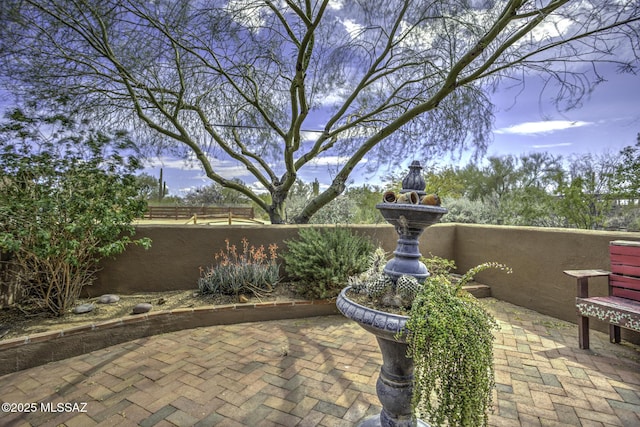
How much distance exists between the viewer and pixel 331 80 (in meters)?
5.85

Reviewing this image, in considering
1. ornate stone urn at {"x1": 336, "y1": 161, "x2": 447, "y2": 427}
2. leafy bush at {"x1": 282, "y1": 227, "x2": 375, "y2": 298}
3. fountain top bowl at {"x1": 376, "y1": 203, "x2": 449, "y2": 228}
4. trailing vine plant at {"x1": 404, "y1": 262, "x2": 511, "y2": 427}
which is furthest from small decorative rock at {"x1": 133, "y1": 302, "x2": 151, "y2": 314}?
trailing vine plant at {"x1": 404, "y1": 262, "x2": 511, "y2": 427}

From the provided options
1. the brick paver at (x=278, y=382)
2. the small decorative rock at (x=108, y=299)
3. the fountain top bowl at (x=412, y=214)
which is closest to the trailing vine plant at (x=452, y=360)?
the fountain top bowl at (x=412, y=214)

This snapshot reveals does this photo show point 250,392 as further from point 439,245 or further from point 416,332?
point 439,245

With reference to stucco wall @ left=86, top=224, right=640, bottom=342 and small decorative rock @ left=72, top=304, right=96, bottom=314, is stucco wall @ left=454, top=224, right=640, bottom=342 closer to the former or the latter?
stucco wall @ left=86, top=224, right=640, bottom=342

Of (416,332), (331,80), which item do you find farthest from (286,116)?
(416,332)

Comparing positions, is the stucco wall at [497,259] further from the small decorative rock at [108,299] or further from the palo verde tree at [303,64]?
the palo verde tree at [303,64]

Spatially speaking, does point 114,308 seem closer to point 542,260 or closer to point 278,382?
point 278,382

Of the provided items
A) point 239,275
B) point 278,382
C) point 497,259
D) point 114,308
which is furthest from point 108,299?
point 497,259

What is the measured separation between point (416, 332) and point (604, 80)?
435 centimetres

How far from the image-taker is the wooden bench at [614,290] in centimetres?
269

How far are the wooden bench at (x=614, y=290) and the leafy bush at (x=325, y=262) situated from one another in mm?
2148

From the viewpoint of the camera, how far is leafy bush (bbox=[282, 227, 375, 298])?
3.74 metres

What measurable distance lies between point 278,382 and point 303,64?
4.35m

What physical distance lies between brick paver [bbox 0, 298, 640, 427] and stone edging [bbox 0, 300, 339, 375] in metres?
0.09
